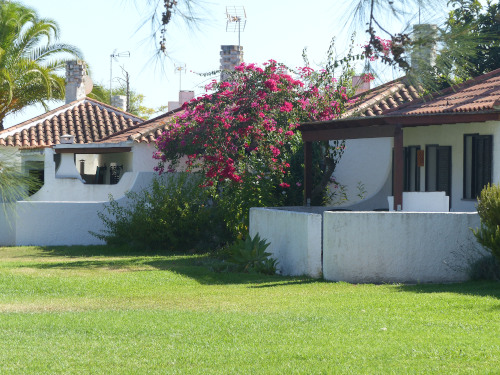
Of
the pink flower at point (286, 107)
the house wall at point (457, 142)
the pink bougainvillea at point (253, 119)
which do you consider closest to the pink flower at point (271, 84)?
the pink bougainvillea at point (253, 119)

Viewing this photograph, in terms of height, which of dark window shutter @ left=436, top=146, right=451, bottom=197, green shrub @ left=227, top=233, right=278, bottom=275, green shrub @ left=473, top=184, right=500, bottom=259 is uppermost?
dark window shutter @ left=436, top=146, right=451, bottom=197

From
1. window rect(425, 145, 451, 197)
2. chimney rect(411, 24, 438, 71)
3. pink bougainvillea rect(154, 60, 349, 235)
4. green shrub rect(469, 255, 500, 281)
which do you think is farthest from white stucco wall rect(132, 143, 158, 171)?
chimney rect(411, 24, 438, 71)

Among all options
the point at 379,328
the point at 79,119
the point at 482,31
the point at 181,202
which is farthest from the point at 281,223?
the point at 79,119

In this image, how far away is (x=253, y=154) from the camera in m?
19.8

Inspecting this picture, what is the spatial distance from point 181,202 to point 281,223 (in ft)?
16.8

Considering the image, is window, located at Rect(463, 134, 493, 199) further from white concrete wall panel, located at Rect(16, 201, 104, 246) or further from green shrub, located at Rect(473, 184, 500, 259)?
white concrete wall panel, located at Rect(16, 201, 104, 246)

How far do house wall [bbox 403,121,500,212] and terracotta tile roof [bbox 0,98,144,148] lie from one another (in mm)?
14178

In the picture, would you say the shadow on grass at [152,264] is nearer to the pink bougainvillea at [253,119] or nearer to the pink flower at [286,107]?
the pink bougainvillea at [253,119]

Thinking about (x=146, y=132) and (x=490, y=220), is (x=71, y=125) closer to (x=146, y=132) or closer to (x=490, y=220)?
(x=146, y=132)

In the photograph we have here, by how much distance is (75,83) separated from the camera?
33.7m

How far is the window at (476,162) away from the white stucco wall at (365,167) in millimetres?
3077

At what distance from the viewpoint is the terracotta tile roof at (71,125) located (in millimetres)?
29516

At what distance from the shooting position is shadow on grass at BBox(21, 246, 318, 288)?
14906mm

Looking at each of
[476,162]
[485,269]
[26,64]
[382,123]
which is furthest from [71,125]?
[485,269]
